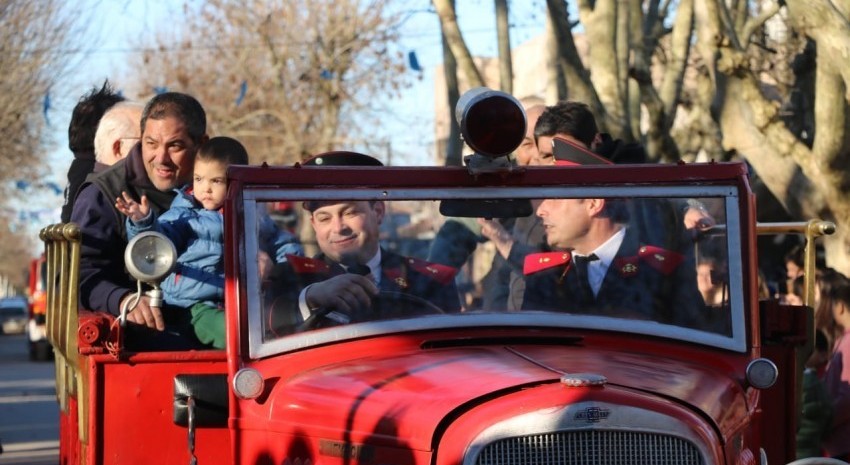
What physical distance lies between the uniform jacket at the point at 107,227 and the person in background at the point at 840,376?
3.08 metres

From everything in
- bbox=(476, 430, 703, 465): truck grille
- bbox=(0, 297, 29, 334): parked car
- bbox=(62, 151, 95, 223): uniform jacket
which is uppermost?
bbox=(62, 151, 95, 223): uniform jacket

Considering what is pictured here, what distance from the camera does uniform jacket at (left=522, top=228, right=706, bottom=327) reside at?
444 centimetres

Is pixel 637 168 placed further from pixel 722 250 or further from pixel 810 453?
pixel 810 453

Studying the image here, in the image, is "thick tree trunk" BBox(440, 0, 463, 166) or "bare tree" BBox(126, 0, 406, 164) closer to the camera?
"thick tree trunk" BBox(440, 0, 463, 166)

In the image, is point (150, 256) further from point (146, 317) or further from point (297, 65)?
point (297, 65)

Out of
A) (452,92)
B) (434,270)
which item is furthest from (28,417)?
(434,270)

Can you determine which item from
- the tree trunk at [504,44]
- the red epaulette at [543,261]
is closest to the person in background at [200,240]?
the red epaulette at [543,261]

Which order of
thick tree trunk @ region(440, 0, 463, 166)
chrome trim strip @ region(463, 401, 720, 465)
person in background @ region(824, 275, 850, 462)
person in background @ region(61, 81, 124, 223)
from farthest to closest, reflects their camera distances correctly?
thick tree trunk @ region(440, 0, 463, 166) < person in background @ region(61, 81, 124, 223) < person in background @ region(824, 275, 850, 462) < chrome trim strip @ region(463, 401, 720, 465)

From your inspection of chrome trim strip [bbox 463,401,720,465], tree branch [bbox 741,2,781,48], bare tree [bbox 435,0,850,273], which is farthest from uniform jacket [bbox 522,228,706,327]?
tree branch [bbox 741,2,781,48]

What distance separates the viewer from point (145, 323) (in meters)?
4.84

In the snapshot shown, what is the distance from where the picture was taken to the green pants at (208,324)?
5.01 metres

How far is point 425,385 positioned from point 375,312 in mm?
541

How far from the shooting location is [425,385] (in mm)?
3902

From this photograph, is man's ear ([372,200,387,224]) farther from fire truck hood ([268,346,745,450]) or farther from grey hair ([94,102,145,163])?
grey hair ([94,102,145,163])
